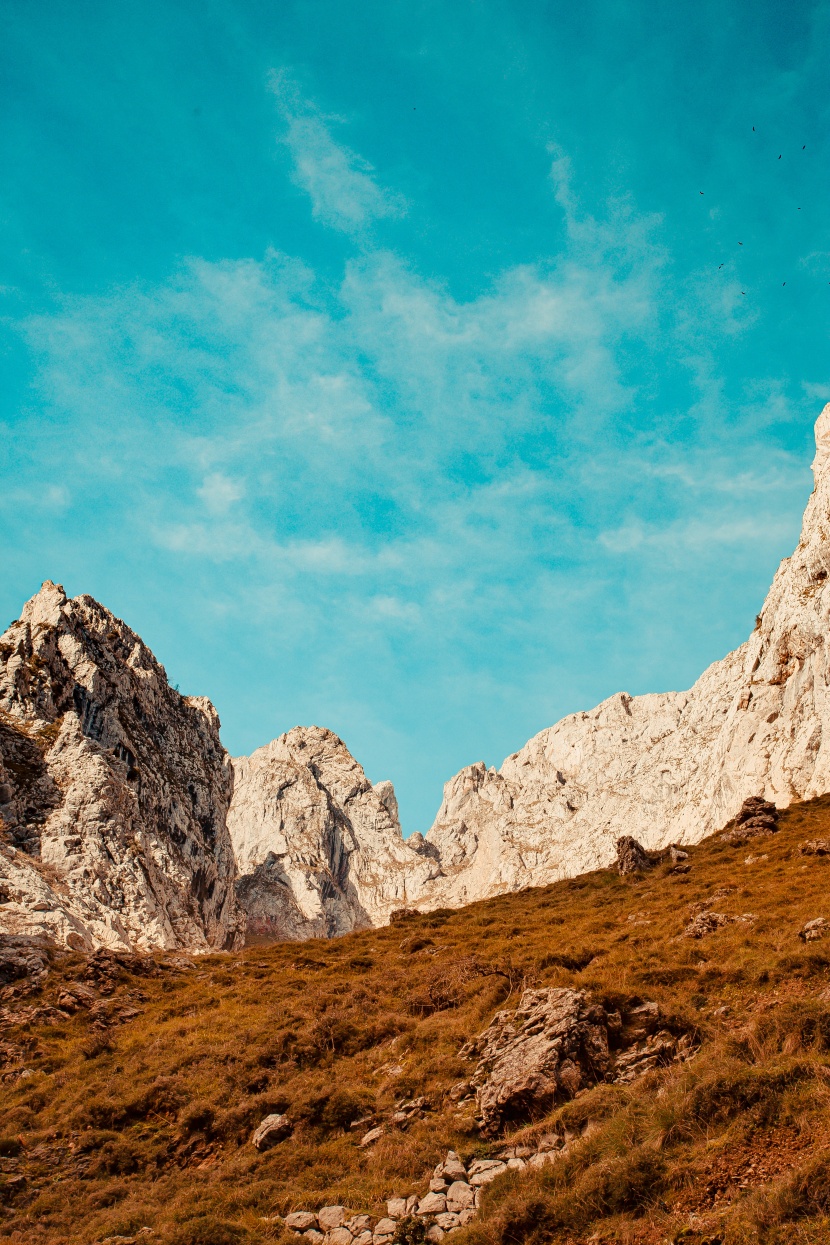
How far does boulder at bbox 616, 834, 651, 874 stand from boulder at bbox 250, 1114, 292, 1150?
34264 mm

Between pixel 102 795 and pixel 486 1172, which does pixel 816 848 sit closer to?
pixel 486 1172

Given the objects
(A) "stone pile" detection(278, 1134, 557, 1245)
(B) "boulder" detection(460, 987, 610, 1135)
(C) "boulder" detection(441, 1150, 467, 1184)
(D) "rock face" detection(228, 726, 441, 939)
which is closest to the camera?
(A) "stone pile" detection(278, 1134, 557, 1245)

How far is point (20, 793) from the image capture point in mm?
59594

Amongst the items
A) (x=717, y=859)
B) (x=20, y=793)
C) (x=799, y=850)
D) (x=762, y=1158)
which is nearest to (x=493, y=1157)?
(x=762, y=1158)

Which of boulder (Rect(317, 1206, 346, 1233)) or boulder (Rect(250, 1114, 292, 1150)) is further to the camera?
boulder (Rect(250, 1114, 292, 1150))

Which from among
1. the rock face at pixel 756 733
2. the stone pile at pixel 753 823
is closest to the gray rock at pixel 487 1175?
the stone pile at pixel 753 823

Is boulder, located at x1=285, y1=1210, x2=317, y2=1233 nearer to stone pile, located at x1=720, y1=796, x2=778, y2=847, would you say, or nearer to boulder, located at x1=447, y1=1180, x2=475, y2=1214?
boulder, located at x1=447, y1=1180, x2=475, y2=1214

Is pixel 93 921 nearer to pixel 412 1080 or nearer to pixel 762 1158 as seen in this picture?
pixel 412 1080

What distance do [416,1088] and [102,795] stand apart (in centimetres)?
4796

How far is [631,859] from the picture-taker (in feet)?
169

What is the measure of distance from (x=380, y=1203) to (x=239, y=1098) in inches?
331

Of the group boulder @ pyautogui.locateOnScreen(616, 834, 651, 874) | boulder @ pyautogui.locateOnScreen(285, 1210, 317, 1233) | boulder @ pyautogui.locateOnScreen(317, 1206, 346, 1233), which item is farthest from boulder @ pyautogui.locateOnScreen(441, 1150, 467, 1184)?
boulder @ pyautogui.locateOnScreen(616, 834, 651, 874)

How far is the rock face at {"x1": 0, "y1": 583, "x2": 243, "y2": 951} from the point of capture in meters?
53.5

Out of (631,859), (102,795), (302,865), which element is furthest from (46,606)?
(302,865)
